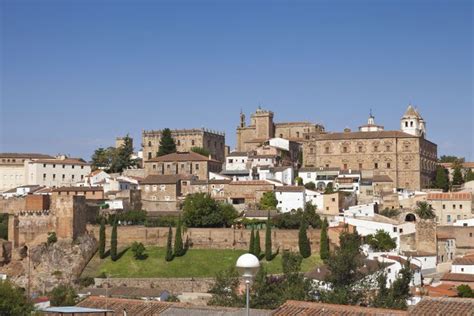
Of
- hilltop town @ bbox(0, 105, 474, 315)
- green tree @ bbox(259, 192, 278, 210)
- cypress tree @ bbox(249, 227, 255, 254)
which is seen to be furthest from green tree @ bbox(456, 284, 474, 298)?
green tree @ bbox(259, 192, 278, 210)

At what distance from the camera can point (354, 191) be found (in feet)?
226

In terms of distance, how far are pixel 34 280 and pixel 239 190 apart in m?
18.7

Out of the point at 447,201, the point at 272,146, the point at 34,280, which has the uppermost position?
the point at 272,146

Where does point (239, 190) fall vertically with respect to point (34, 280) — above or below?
above

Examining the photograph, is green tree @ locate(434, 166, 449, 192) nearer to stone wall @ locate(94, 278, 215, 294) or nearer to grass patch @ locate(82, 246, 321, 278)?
grass patch @ locate(82, 246, 321, 278)

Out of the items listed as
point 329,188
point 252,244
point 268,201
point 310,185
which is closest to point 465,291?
point 252,244

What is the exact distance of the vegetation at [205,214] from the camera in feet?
190

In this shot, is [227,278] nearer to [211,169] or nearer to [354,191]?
[354,191]

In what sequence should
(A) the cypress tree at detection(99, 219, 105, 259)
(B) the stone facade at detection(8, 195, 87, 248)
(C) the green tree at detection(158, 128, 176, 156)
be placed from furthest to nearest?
(C) the green tree at detection(158, 128, 176, 156)
(B) the stone facade at detection(8, 195, 87, 248)
(A) the cypress tree at detection(99, 219, 105, 259)

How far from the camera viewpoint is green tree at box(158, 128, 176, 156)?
268ft

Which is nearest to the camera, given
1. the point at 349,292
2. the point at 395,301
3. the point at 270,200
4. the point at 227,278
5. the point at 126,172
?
the point at 395,301

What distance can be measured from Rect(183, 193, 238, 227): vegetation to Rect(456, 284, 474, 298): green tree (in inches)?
739

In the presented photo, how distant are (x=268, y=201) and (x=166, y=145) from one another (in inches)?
842

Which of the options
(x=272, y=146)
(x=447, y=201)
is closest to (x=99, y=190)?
(x=272, y=146)
